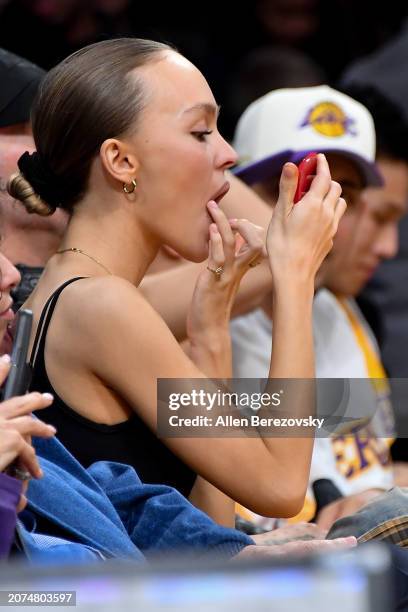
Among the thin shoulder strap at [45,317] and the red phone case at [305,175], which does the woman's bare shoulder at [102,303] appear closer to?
the thin shoulder strap at [45,317]

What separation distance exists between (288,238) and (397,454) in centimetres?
188

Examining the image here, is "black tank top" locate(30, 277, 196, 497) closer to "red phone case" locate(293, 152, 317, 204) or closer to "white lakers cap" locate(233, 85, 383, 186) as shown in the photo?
"red phone case" locate(293, 152, 317, 204)

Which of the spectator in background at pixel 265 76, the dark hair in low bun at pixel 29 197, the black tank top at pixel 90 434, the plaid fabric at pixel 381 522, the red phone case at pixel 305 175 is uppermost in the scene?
the red phone case at pixel 305 175

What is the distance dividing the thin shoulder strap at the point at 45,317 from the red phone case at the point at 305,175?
1.28 feet

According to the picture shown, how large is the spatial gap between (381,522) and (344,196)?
1395 mm

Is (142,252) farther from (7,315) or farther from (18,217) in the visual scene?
(18,217)

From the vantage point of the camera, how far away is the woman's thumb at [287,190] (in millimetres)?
1997

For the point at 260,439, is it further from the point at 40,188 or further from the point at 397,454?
the point at 397,454

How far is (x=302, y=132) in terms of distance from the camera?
3.21 m

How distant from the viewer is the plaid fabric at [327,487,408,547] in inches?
76.4

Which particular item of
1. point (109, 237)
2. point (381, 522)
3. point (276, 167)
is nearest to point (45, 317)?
point (109, 237)

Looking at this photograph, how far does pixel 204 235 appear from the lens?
84.0 inches

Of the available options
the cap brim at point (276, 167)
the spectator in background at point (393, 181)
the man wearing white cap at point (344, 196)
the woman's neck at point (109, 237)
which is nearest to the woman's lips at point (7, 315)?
the woman's neck at point (109, 237)

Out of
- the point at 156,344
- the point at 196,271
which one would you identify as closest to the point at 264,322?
the point at 196,271
